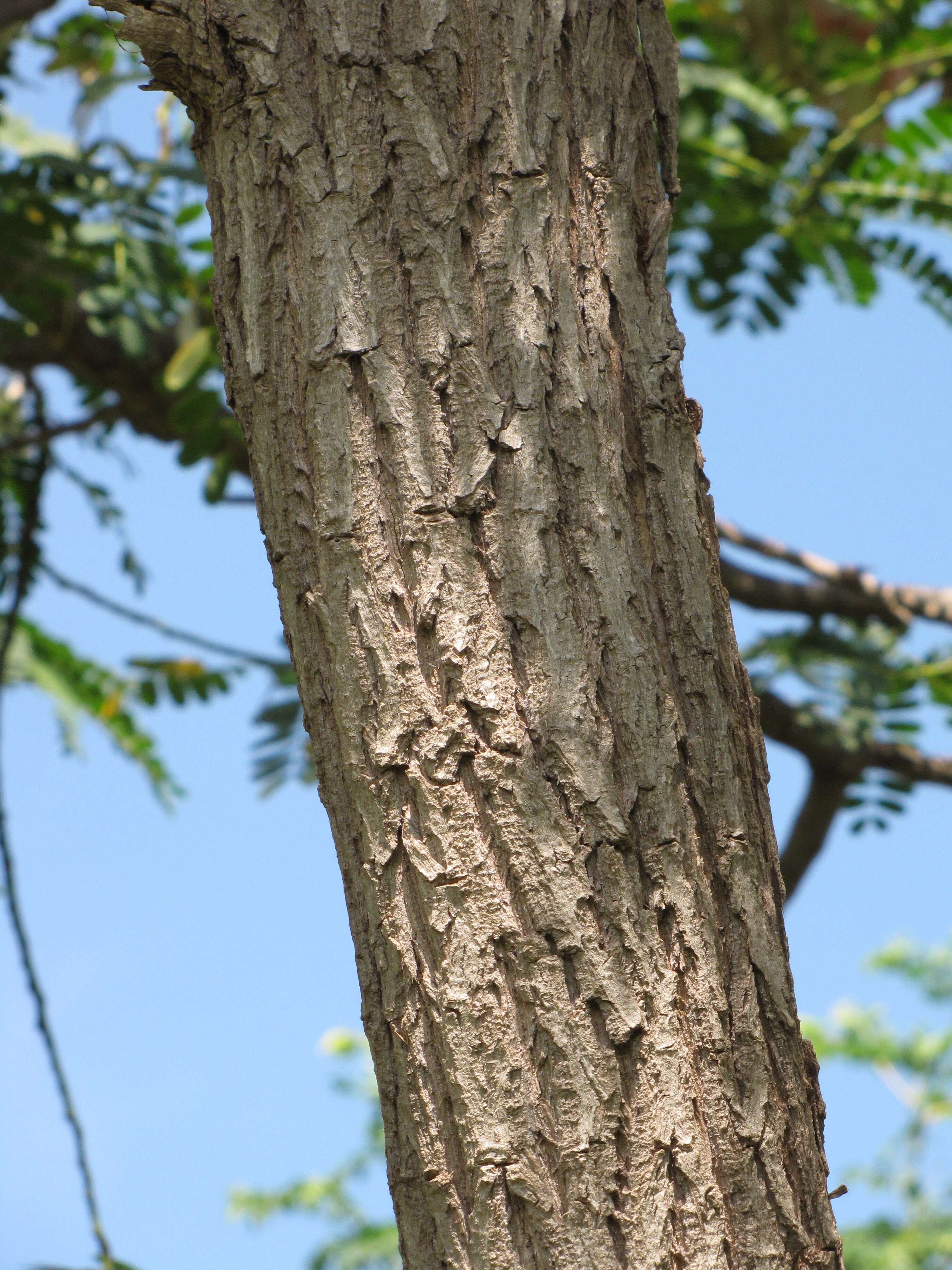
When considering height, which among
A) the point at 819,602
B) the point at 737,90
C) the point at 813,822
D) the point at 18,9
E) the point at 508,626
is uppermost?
the point at 737,90

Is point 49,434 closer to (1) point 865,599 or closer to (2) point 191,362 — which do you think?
(2) point 191,362

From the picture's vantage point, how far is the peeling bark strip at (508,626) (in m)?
0.94

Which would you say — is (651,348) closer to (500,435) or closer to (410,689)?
(500,435)

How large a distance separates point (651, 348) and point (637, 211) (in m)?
0.15

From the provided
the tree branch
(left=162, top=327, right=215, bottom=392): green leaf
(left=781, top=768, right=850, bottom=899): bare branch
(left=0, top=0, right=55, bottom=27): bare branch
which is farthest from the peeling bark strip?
(left=781, top=768, right=850, bottom=899): bare branch

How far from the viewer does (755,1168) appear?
956 millimetres

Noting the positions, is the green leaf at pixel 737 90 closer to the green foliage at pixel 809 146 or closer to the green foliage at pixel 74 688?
the green foliage at pixel 809 146

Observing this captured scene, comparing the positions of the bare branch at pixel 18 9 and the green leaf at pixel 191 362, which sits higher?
the bare branch at pixel 18 9

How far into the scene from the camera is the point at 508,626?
988mm

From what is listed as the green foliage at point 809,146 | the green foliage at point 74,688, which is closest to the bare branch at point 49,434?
the green foliage at point 74,688

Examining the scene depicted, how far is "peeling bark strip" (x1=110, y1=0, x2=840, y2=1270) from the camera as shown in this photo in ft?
3.08

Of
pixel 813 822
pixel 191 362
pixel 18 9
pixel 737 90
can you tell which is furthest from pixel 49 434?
pixel 813 822

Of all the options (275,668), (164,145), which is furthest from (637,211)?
(164,145)

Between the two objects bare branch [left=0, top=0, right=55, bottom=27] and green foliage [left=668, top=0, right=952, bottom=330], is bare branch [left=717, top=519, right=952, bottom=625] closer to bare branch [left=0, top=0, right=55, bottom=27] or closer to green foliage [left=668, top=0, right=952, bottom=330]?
green foliage [left=668, top=0, right=952, bottom=330]
